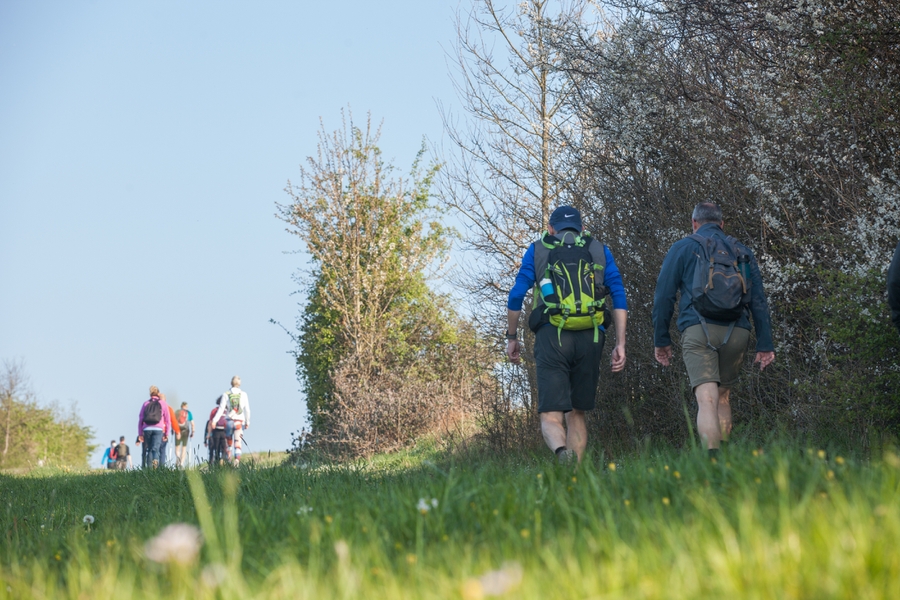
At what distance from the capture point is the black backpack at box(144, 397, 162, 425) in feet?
56.0

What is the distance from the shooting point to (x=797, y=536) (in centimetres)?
228

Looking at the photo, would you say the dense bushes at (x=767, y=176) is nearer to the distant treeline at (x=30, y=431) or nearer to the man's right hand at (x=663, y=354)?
the man's right hand at (x=663, y=354)

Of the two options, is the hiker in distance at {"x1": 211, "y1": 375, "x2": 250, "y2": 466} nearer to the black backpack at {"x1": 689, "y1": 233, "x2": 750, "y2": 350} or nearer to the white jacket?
the white jacket

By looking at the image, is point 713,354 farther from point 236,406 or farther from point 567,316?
point 236,406

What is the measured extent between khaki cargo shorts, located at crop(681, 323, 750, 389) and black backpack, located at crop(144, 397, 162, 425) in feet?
44.1

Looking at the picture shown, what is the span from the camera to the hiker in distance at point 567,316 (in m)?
6.17

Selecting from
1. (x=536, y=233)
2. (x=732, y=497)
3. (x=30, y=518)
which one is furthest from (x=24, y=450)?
(x=732, y=497)

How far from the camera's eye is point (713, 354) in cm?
607

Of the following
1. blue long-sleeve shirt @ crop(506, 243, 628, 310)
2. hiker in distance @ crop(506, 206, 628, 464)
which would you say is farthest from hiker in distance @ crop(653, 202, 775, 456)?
hiker in distance @ crop(506, 206, 628, 464)

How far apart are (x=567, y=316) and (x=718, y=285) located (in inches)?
42.2

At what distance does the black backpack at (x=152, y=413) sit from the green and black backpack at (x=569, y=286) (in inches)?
502

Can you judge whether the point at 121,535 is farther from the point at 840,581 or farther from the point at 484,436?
the point at 484,436

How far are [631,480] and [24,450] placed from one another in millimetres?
38982

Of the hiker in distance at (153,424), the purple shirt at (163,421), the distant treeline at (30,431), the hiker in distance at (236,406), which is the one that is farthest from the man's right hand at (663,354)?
the distant treeline at (30,431)
